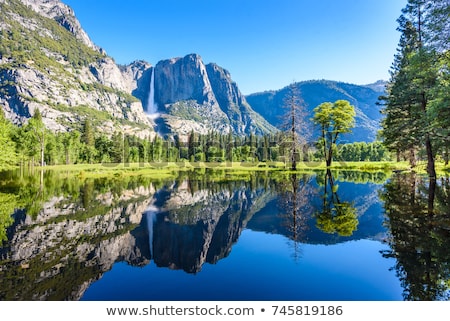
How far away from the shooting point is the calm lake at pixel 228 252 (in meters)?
6.10

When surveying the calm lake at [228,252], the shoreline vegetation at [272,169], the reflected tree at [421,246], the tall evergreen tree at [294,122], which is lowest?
the calm lake at [228,252]

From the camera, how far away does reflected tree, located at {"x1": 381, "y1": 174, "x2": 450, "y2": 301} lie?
5.89 m

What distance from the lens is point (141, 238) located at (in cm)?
1020

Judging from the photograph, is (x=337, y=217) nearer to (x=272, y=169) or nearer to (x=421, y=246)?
(x=421, y=246)

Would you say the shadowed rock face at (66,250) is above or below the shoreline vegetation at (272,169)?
below

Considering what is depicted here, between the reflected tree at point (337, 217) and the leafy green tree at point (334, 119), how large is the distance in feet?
105

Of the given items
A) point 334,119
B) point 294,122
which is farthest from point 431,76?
point 334,119

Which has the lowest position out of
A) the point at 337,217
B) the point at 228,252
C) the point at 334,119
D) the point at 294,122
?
the point at 228,252

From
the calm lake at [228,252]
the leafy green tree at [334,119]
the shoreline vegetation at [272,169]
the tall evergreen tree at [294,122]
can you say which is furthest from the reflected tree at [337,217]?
the leafy green tree at [334,119]

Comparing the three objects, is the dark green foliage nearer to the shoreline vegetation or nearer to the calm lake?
the calm lake

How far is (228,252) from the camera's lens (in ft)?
29.5

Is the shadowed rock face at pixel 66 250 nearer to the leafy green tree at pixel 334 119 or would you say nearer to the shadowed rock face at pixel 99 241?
the shadowed rock face at pixel 99 241

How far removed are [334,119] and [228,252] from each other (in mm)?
43570
